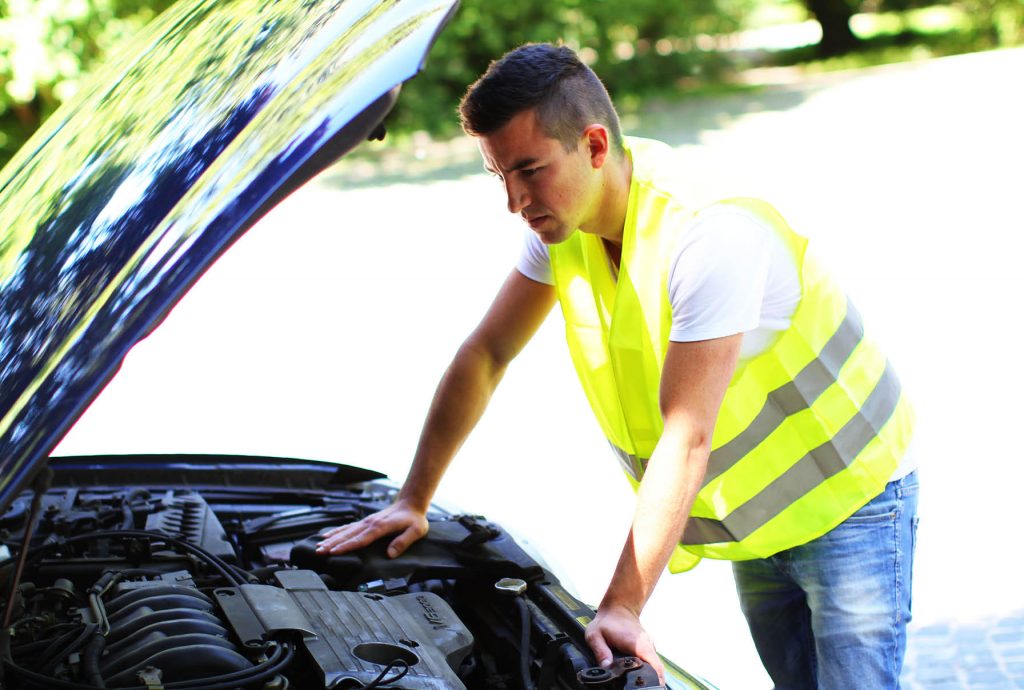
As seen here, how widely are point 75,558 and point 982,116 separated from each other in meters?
12.3

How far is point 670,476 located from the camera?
1.93 meters

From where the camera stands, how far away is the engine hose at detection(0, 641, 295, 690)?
173 cm

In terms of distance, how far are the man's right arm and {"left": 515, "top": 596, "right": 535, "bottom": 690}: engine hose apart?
386mm

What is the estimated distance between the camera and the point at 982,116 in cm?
1277

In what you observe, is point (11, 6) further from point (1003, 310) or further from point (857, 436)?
point (857, 436)

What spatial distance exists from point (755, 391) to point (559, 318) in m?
5.29

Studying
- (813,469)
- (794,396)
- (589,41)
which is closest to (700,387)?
(794,396)

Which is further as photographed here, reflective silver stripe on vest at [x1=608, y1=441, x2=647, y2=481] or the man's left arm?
reflective silver stripe on vest at [x1=608, y1=441, x2=647, y2=481]

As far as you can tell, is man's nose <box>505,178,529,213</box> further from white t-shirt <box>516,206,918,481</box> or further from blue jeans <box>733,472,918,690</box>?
blue jeans <box>733,472,918,690</box>

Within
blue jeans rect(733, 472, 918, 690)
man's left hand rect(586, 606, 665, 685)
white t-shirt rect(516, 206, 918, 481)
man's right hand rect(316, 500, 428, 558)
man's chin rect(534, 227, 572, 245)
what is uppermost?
man's chin rect(534, 227, 572, 245)

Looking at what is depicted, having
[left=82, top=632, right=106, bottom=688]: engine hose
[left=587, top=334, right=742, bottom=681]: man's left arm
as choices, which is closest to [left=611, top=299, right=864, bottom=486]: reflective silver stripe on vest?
[left=587, top=334, right=742, bottom=681]: man's left arm

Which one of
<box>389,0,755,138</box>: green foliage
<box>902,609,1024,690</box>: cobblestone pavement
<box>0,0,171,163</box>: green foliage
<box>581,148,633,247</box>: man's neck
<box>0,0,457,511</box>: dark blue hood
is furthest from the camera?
<box>389,0,755,138</box>: green foliage

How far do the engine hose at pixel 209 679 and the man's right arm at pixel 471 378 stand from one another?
659 mm

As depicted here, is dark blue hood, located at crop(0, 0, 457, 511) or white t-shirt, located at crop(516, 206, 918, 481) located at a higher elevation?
dark blue hood, located at crop(0, 0, 457, 511)
